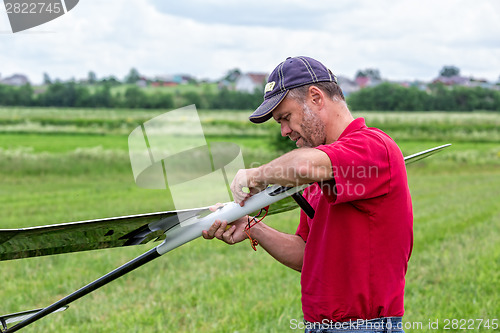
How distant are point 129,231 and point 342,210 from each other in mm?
1172

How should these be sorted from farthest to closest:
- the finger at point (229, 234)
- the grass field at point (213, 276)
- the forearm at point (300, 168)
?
1. the grass field at point (213, 276)
2. the finger at point (229, 234)
3. the forearm at point (300, 168)

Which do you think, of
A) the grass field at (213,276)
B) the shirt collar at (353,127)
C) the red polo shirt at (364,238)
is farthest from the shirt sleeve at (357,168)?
the grass field at (213,276)

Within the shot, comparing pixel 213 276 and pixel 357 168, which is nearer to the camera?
pixel 357 168

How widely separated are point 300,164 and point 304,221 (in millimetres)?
964

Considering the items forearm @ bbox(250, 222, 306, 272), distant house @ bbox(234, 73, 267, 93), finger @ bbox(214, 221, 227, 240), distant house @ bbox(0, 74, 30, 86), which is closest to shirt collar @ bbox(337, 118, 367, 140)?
finger @ bbox(214, 221, 227, 240)

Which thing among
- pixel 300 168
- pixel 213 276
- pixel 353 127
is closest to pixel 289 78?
pixel 353 127

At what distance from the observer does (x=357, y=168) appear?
8.49 ft

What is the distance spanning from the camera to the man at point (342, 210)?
268cm

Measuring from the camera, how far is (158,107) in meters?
45.9

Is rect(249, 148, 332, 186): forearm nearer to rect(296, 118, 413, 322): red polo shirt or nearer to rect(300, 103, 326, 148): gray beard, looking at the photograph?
rect(296, 118, 413, 322): red polo shirt

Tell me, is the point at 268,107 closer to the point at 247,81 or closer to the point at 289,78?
the point at 289,78

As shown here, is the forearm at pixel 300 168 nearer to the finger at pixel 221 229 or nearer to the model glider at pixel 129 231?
the model glider at pixel 129 231

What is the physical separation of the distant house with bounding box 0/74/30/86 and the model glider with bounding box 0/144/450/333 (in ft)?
175

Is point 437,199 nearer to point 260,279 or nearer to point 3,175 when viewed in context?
point 260,279
